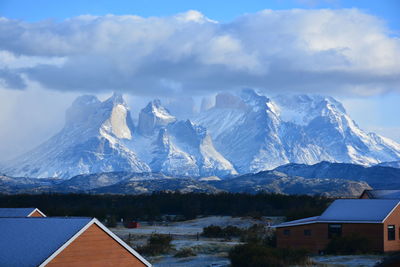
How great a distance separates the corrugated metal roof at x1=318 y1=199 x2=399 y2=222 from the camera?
55.8m

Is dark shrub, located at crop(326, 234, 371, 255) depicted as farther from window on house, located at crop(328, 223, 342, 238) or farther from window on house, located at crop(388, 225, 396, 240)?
window on house, located at crop(388, 225, 396, 240)

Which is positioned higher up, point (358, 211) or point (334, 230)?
point (358, 211)

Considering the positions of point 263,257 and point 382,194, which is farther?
point 382,194

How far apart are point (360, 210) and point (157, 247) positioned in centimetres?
1439

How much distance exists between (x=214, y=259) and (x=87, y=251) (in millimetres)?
23648

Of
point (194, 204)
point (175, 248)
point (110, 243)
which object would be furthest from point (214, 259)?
point (194, 204)

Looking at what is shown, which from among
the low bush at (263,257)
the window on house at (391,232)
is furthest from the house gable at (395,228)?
the low bush at (263,257)

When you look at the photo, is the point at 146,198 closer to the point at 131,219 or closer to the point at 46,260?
the point at 131,219

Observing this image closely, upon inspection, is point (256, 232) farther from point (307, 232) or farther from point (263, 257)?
point (263, 257)

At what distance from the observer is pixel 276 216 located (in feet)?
328

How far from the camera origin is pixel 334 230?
185ft

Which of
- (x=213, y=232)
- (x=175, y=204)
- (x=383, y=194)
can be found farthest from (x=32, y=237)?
(x=175, y=204)

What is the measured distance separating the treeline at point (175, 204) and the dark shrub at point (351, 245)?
42.5 m

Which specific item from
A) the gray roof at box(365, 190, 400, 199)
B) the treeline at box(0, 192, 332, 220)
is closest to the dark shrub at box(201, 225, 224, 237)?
the gray roof at box(365, 190, 400, 199)
